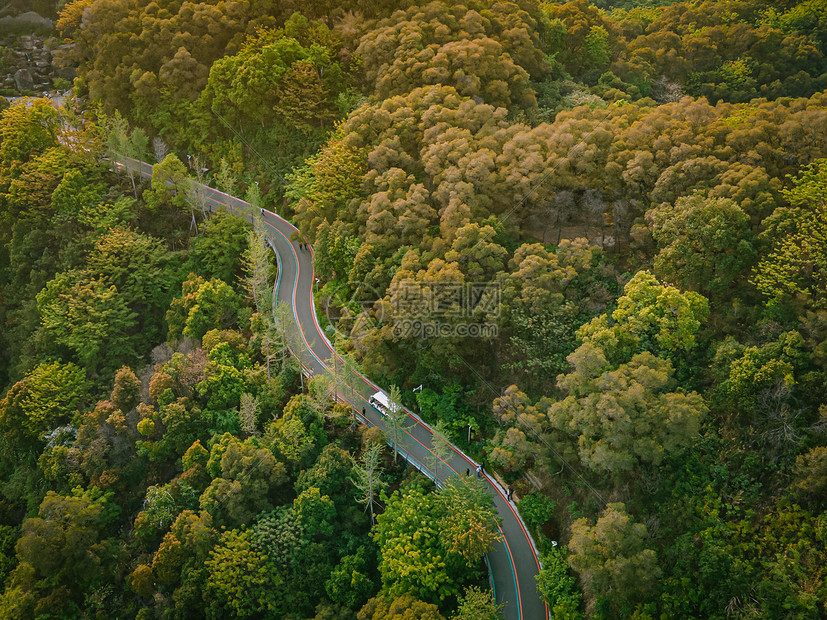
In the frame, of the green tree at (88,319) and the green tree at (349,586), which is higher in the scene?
the green tree at (88,319)

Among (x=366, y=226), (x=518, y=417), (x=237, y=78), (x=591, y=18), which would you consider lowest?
(x=518, y=417)

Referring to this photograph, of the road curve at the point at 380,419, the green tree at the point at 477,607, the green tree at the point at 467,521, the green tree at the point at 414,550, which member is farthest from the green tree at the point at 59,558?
the green tree at the point at 477,607

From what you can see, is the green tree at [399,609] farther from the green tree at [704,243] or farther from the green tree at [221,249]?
the green tree at [221,249]

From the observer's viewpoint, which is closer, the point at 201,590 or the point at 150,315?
the point at 201,590

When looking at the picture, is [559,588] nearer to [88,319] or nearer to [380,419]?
[380,419]

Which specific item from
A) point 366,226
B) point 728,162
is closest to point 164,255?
point 366,226

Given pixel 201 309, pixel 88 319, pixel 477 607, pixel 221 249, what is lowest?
pixel 88 319

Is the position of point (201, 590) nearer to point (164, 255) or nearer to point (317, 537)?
point (317, 537)

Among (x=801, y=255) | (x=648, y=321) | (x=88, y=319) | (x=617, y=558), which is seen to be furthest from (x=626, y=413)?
(x=88, y=319)

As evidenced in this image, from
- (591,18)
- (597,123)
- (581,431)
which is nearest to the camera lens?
(581,431)
